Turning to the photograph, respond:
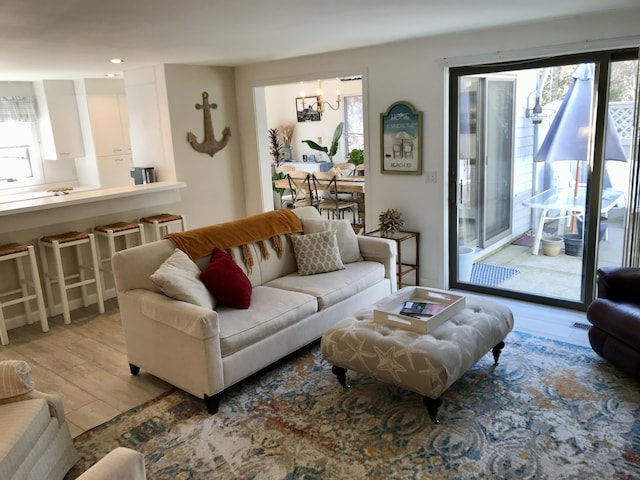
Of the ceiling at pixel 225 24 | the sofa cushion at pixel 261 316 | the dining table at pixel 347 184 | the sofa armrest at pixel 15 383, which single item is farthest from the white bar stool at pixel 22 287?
the dining table at pixel 347 184

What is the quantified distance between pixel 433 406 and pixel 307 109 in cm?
818

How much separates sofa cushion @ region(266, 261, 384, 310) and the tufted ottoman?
0.45 metres

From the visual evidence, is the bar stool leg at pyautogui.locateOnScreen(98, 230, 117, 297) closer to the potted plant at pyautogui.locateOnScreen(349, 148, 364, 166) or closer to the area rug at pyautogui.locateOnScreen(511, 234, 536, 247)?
the potted plant at pyautogui.locateOnScreen(349, 148, 364, 166)

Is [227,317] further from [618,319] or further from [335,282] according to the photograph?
[618,319]

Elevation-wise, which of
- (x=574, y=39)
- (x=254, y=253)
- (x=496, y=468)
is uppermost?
(x=574, y=39)

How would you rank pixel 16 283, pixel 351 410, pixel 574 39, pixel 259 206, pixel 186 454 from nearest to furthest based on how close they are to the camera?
pixel 186 454 < pixel 351 410 < pixel 574 39 < pixel 16 283 < pixel 259 206

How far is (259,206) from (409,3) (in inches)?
141

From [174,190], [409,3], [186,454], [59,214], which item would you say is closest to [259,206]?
[174,190]

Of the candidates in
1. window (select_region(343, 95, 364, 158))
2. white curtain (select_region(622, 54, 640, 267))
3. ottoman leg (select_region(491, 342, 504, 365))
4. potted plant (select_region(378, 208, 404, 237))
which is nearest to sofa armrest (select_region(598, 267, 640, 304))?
white curtain (select_region(622, 54, 640, 267))

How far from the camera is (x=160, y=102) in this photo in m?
5.59

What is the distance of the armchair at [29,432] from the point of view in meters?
2.07

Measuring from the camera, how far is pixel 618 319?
10.2ft

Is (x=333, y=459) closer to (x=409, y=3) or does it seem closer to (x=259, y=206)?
(x=409, y=3)

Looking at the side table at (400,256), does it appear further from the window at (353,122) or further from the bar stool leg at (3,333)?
the window at (353,122)
